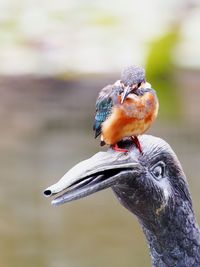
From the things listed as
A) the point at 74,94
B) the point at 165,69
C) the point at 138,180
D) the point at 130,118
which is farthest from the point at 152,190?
the point at 165,69

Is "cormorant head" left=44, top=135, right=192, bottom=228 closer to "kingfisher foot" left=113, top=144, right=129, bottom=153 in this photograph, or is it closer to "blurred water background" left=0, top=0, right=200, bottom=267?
"kingfisher foot" left=113, top=144, right=129, bottom=153

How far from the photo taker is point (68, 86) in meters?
6.17

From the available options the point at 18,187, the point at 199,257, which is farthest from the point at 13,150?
the point at 199,257

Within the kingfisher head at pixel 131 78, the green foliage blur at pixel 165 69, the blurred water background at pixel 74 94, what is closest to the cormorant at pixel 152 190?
the kingfisher head at pixel 131 78

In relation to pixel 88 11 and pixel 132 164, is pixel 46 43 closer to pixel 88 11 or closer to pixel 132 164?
pixel 88 11

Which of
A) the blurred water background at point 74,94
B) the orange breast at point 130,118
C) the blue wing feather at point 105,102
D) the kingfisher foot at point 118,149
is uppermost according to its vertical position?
the blurred water background at point 74,94

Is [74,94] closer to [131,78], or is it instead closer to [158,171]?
[158,171]

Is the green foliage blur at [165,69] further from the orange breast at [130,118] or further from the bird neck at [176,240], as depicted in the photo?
the orange breast at [130,118]

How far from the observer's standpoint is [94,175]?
170cm

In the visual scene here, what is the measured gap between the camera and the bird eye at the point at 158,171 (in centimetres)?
180

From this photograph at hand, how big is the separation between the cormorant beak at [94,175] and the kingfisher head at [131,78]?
10 centimetres

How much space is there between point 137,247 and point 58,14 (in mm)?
2509

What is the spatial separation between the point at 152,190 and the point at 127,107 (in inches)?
6.5

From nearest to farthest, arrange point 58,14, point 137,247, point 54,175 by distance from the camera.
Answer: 1. point 137,247
2. point 54,175
3. point 58,14
